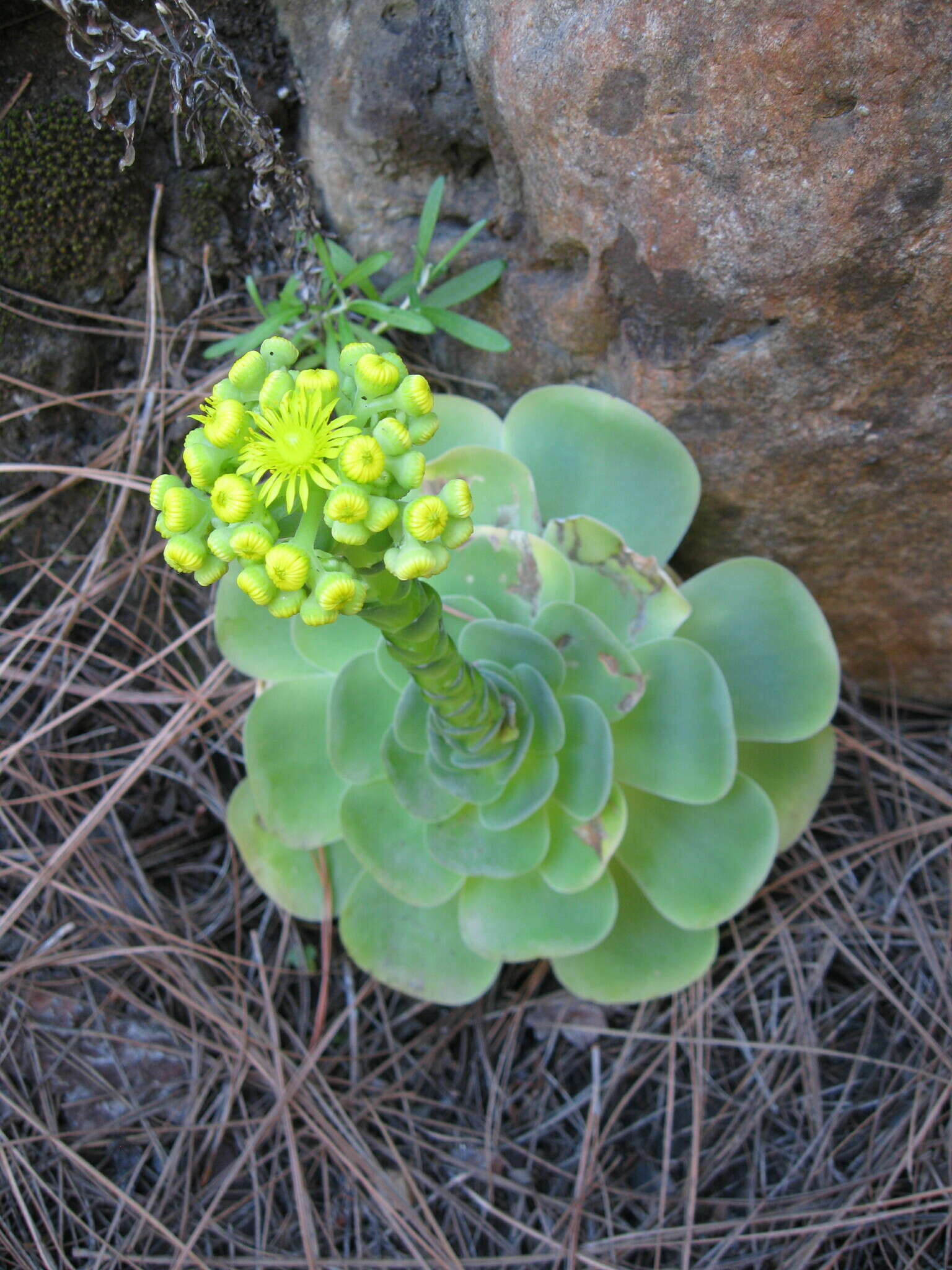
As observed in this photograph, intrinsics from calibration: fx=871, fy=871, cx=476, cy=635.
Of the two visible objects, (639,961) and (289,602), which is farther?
(639,961)

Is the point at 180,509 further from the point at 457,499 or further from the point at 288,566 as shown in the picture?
the point at 457,499

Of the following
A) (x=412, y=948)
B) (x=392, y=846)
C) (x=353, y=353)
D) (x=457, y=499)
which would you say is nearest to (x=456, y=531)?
(x=457, y=499)

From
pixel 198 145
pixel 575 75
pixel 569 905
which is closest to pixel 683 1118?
pixel 569 905

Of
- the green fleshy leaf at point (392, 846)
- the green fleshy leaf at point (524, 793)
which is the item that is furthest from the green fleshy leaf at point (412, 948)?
the green fleshy leaf at point (524, 793)

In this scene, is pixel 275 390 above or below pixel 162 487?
above

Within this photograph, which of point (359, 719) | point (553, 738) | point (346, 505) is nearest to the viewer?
Answer: point (346, 505)

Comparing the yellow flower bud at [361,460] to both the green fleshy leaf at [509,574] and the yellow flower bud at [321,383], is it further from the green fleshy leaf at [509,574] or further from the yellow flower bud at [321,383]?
the green fleshy leaf at [509,574]

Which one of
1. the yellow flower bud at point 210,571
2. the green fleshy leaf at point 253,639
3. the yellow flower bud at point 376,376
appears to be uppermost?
the yellow flower bud at point 376,376

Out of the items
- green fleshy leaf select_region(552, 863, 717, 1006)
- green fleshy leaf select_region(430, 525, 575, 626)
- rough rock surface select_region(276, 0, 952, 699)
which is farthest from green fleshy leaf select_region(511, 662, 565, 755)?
rough rock surface select_region(276, 0, 952, 699)
